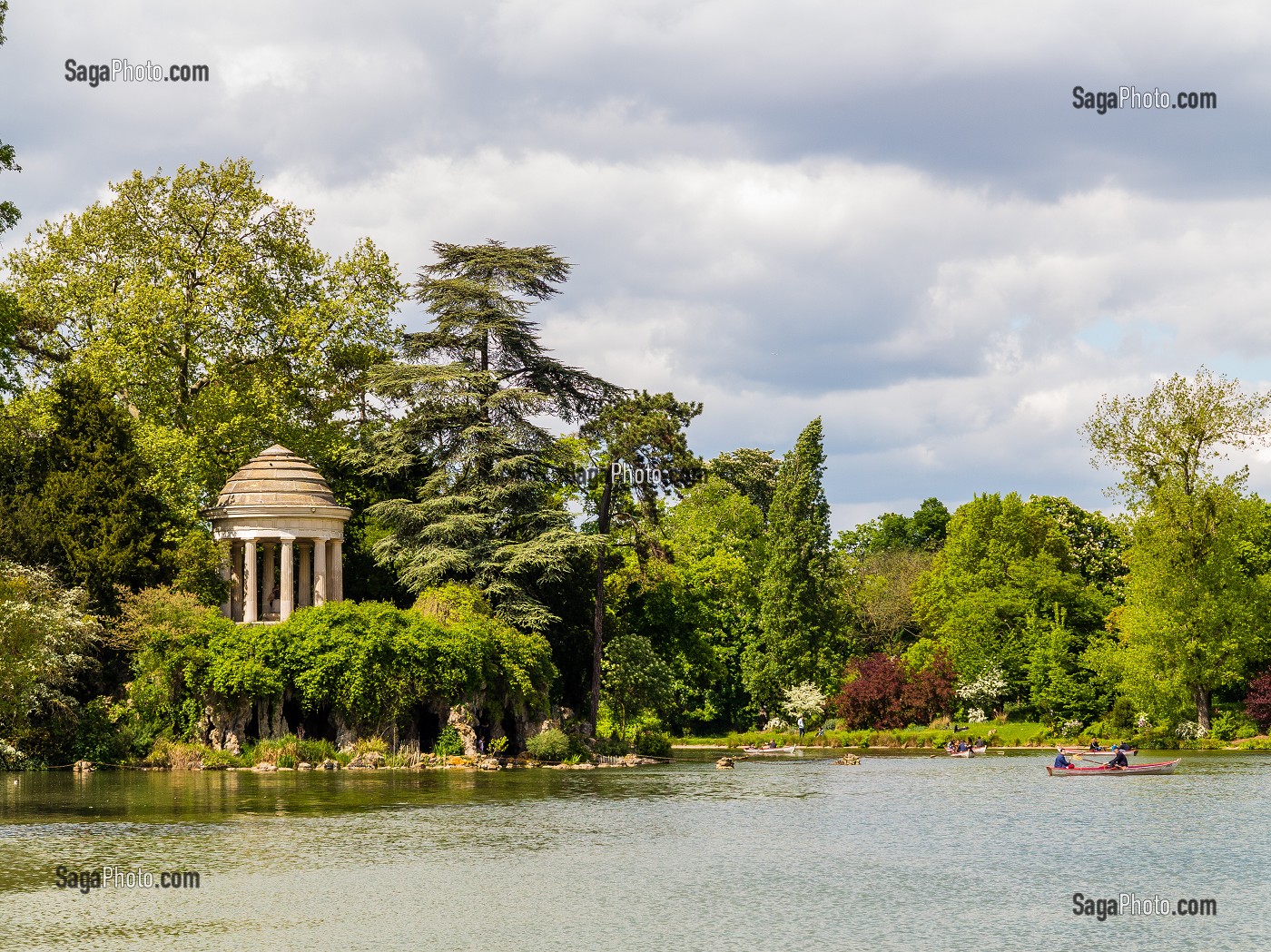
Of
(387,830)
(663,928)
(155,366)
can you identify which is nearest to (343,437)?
(155,366)

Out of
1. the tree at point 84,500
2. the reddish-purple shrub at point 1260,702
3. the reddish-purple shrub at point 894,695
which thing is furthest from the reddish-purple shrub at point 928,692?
the tree at point 84,500

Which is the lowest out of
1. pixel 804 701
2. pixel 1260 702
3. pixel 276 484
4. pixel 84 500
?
pixel 1260 702

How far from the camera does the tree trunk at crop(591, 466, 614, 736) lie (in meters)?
61.5

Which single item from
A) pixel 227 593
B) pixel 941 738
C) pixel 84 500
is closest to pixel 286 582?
pixel 227 593

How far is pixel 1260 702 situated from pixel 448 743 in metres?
33.1

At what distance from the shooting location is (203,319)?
60.3 metres

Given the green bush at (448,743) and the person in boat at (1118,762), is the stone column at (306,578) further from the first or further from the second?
the person in boat at (1118,762)

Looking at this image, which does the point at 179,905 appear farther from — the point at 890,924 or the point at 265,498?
the point at 265,498

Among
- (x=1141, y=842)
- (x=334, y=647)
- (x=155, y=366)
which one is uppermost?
(x=155, y=366)

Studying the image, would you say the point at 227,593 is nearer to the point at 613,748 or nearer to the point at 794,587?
the point at 613,748

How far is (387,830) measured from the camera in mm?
30859

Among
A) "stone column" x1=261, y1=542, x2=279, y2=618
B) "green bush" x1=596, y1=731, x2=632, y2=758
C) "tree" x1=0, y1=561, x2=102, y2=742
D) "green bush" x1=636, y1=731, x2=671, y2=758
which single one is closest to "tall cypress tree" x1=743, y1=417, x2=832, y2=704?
"green bush" x1=636, y1=731, x2=671, y2=758

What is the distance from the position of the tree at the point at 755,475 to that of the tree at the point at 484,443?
8496mm

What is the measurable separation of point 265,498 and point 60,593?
8621 millimetres
